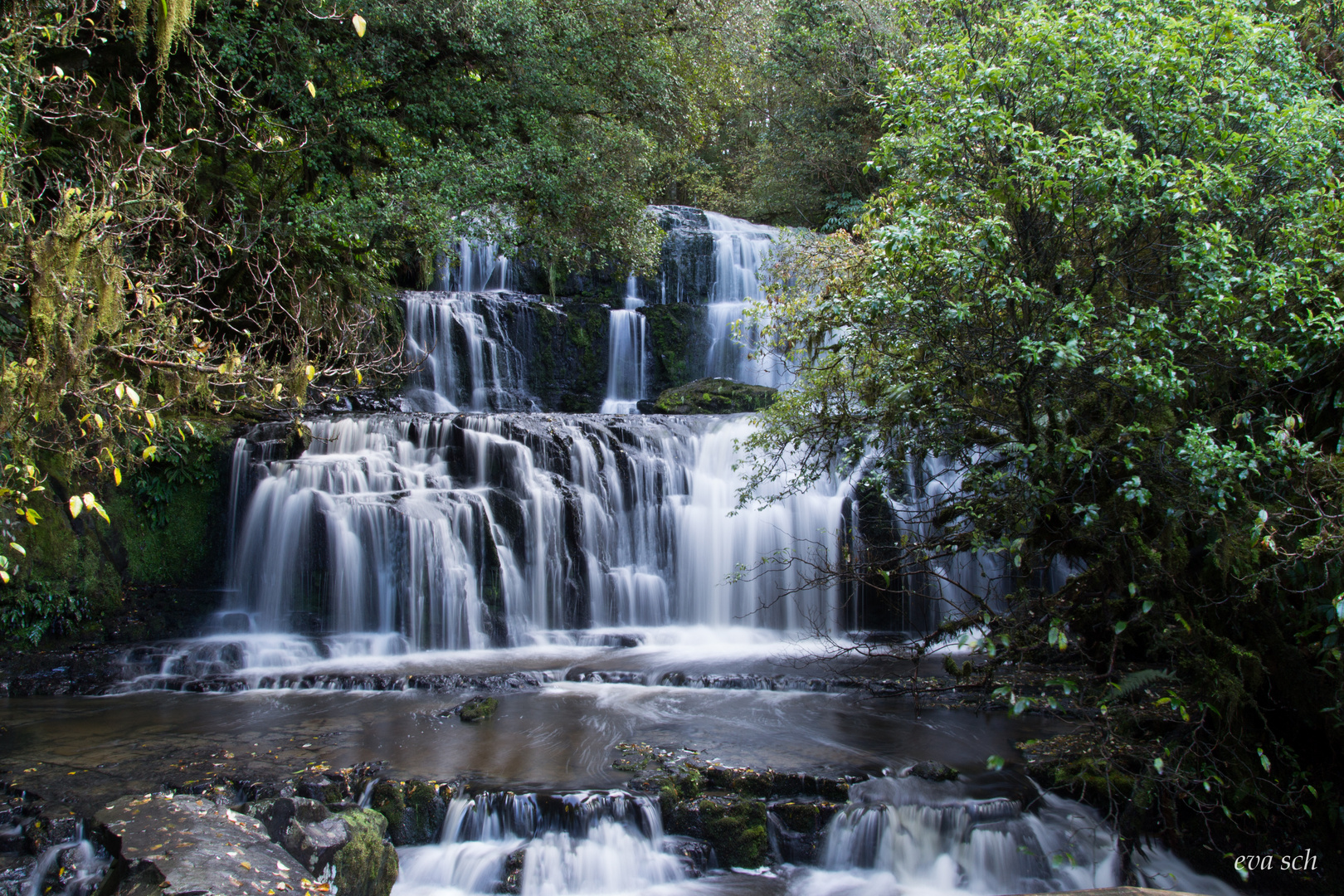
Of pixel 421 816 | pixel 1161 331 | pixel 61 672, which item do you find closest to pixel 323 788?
pixel 421 816

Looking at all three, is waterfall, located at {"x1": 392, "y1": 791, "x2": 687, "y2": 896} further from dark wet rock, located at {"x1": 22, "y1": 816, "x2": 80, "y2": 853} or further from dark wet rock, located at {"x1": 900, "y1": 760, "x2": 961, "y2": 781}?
dark wet rock, located at {"x1": 22, "y1": 816, "x2": 80, "y2": 853}

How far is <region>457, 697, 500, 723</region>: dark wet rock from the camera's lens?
7.76 m

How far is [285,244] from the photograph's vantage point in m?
11.9

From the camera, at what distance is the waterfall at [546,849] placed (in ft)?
18.4

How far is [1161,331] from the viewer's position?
480 centimetres

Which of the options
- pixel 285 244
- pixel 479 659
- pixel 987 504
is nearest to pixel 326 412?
pixel 285 244

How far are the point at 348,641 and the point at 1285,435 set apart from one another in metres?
10.0

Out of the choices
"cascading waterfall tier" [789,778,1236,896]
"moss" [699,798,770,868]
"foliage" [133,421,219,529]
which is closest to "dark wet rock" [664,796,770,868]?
"moss" [699,798,770,868]

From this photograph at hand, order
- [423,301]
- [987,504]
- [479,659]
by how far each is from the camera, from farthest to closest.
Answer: [423,301] < [479,659] < [987,504]

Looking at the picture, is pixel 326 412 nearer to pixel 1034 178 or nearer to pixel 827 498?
pixel 827 498

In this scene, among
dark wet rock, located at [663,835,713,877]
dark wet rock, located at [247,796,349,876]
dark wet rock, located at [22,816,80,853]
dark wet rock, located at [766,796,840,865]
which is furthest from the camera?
dark wet rock, located at [766,796,840,865]

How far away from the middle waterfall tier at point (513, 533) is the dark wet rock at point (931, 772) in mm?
4374

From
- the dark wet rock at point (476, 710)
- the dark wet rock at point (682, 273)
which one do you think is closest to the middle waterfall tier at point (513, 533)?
the dark wet rock at point (476, 710)

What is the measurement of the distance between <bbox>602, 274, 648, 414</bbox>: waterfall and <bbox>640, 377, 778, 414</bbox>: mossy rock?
7.82 ft
